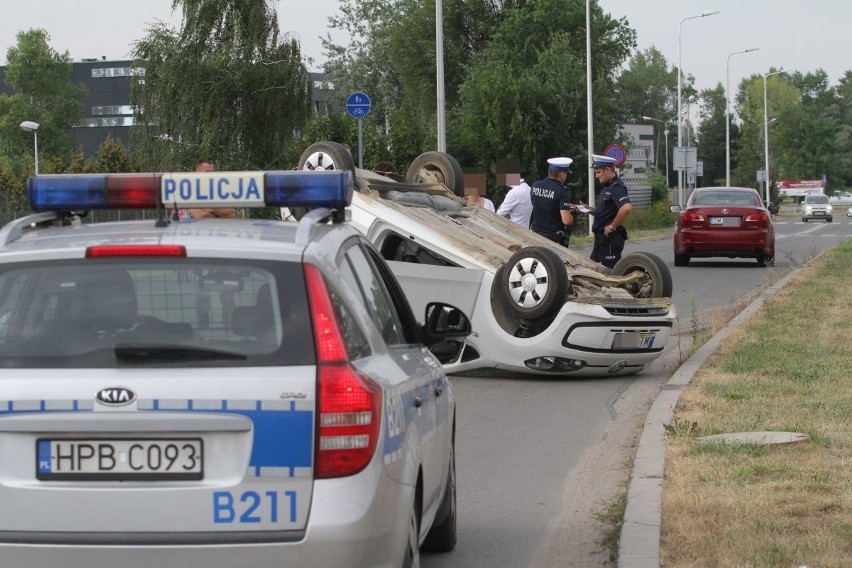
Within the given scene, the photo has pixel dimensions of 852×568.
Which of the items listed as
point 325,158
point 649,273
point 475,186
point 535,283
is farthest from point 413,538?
point 475,186

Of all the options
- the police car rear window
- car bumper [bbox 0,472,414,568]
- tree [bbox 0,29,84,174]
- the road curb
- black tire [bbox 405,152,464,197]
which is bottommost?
the road curb

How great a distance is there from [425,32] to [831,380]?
6193cm

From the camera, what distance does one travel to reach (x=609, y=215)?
549 inches

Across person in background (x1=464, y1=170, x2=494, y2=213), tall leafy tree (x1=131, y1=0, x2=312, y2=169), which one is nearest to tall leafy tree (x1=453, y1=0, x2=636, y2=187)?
tall leafy tree (x1=131, y1=0, x2=312, y2=169)

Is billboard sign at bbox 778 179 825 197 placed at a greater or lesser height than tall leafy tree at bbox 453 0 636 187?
lesser

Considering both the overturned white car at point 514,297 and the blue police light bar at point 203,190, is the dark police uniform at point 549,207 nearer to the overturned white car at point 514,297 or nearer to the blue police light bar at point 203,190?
the overturned white car at point 514,297

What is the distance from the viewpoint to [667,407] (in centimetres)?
923

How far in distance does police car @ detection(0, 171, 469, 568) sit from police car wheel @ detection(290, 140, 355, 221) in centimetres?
774

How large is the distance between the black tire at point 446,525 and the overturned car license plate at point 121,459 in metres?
1.99

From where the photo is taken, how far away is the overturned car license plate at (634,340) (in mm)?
10961

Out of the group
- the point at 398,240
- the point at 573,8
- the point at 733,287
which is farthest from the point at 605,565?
the point at 573,8

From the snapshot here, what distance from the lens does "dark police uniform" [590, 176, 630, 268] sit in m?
13.8

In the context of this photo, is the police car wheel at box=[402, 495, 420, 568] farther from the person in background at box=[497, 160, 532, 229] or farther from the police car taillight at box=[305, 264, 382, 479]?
the person in background at box=[497, 160, 532, 229]

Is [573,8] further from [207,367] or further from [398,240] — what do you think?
[207,367]
